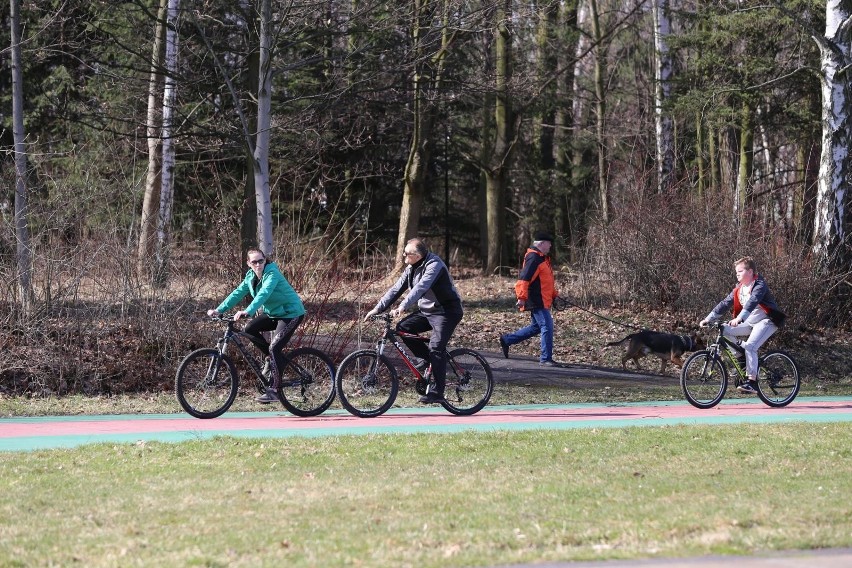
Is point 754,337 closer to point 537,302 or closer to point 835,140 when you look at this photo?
point 537,302

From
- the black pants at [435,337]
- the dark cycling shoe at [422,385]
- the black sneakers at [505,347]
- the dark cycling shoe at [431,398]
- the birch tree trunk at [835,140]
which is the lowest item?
the dark cycling shoe at [431,398]

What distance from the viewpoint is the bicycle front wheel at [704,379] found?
1433 cm

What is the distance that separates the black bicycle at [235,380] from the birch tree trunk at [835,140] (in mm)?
11849

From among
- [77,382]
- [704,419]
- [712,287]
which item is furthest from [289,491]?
[712,287]

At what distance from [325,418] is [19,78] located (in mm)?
8678

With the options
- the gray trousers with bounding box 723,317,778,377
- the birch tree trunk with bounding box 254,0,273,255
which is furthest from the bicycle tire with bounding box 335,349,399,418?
the gray trousers with bounding box 723,317,778,377

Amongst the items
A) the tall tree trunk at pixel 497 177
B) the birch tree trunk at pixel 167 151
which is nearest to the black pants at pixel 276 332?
the birch tree trunk at pixel 167 151

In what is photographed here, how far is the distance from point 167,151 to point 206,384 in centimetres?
1277

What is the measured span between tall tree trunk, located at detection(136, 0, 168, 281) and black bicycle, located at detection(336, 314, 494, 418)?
4702 mm

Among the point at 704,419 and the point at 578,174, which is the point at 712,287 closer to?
the point at 704,419

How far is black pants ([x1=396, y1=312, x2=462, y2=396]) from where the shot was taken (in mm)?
12906

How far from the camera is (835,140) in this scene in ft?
70.3

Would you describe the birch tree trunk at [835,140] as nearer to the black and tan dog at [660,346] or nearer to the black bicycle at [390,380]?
the black and tan dog at [660,346]

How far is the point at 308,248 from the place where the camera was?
17.2m
